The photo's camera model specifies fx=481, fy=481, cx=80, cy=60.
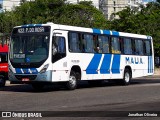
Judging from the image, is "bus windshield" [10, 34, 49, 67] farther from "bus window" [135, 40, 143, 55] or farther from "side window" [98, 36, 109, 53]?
"bus window" [135, 40, 143, 55]

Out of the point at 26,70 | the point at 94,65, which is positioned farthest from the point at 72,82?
the point at 26,70

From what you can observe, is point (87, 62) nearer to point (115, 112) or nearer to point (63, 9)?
point (115, 112)

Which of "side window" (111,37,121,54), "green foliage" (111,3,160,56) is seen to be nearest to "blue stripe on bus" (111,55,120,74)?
"side window" (111,37,121,54)

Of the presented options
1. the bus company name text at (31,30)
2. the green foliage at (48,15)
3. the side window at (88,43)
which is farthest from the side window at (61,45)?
the green foliage at (48,15)

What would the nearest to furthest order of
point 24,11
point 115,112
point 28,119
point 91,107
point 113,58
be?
point 28,119
point 115,112
point 91,107
point 113,58
point 24,11

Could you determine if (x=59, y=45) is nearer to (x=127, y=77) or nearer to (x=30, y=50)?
(x=30, y=50)

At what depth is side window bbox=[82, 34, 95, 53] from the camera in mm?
24250

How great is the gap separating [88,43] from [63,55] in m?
2.76

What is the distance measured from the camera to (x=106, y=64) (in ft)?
85.1

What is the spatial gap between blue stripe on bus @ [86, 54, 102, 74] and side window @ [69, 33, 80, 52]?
135 cm

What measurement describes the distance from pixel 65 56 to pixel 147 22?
3699 centimetres

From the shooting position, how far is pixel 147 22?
58.0 meters

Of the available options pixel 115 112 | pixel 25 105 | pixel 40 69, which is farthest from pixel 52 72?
pixel 115 112

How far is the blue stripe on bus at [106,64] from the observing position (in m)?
25.6
